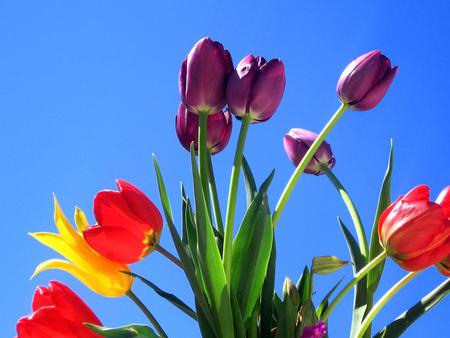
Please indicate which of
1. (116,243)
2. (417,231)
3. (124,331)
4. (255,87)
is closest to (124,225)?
(116,243)

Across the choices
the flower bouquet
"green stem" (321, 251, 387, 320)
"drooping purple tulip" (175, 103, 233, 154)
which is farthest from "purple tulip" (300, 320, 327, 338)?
"drooping purple tulip" (175, 103, 233, 154)

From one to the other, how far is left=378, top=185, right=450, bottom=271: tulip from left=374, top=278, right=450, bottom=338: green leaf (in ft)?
0.25

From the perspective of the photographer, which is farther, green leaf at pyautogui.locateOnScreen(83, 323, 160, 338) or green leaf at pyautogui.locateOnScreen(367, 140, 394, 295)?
green leaf at pyautogui.locateOnScreen(367, 140, 394, 295)

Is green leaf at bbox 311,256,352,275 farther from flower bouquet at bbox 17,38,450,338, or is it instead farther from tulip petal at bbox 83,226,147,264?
tulip petal at bbox 83,226,147,264

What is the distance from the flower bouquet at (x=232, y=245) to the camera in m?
0.87

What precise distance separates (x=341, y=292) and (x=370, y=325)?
62mm

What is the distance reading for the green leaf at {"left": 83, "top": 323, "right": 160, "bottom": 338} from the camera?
825 millimetres

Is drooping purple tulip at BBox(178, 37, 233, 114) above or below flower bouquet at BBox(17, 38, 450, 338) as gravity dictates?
above

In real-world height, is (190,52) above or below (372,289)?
above

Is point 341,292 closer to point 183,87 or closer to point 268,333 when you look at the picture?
point 268,333

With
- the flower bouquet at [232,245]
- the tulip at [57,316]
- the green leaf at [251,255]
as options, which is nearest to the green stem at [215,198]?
the flower bouquet at [232,245]

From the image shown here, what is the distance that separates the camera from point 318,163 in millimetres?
1186

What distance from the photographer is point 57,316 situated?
866 mm

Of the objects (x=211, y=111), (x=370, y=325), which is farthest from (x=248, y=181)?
(x=370, y=325)
